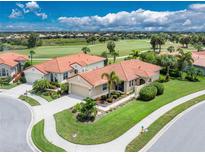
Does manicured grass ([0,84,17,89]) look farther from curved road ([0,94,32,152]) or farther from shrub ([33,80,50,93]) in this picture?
shrub ([33,80,50,93])

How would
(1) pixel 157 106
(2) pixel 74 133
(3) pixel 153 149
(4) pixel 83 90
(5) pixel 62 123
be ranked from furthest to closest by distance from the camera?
1. (4) pixel 83 90
2. (1) pixel 157 106
3. (5) pixel 62 123
4. (2) pixel 74 133
5. (3) pixel 153 149

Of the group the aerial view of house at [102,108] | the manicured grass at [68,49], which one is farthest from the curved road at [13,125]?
the manicured grass at [68,49]

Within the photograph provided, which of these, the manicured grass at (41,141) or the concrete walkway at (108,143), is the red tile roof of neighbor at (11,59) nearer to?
the concrete walkway at (108,143)

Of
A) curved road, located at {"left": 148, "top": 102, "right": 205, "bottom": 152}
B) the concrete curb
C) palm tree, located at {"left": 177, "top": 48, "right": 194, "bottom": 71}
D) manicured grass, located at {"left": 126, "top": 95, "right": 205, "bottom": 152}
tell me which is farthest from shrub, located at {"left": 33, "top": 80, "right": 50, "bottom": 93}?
palm tree, located at {"left": 177, "top": 48, "right": 194, "bottom": 71}

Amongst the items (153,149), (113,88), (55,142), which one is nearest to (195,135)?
(153,149)

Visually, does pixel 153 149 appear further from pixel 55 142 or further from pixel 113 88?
pixel 113 88

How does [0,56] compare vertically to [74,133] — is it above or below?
above

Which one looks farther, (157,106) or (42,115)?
(157,106)
